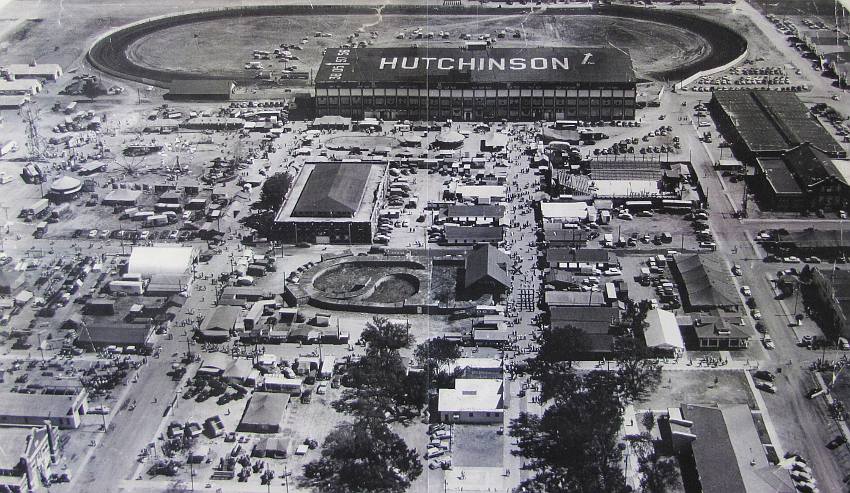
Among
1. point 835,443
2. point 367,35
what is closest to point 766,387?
point 835,443

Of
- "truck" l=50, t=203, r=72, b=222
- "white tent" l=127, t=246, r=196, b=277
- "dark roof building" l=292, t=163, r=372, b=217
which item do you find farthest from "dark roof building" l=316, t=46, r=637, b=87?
"white tent" l=127, t=246, r=196, b=277

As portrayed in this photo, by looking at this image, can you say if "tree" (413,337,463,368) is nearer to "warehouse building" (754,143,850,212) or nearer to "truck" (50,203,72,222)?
"warehouse building" (754,143,850,212)

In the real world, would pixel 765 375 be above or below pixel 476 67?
below

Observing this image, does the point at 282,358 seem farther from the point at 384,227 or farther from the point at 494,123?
the point at 494,123

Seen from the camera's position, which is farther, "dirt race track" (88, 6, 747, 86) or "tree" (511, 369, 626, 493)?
"dirt race track" (88, 6, 747, 86)

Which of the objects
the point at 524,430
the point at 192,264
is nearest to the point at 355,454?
the point at 524,430

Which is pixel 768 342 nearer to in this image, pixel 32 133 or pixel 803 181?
pixel 803 181
